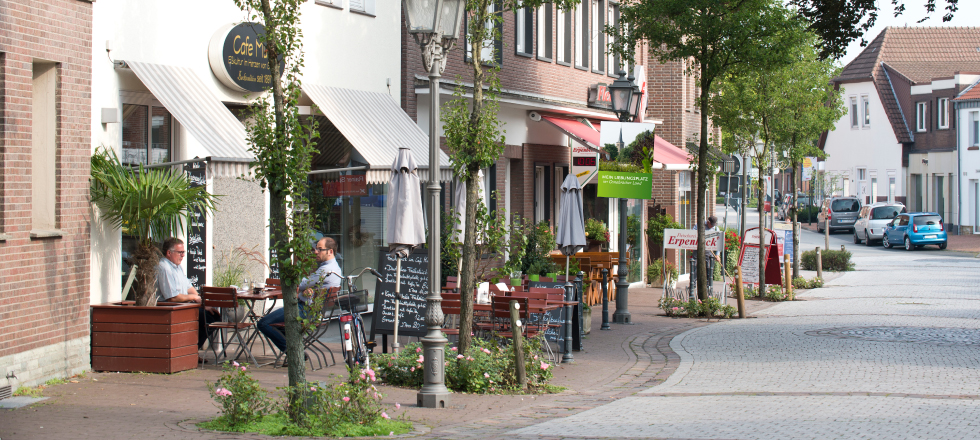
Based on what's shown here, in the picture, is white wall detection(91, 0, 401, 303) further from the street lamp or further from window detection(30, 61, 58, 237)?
the street lamp

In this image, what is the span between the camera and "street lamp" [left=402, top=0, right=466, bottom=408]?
357 inches

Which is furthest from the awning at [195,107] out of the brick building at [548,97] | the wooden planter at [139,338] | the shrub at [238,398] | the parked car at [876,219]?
the parked car at [876,219]

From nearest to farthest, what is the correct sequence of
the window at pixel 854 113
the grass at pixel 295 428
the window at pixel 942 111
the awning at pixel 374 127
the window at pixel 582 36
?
the grass at pixel 295 428
the awning at pixel 374 127
the window at pixel 582 36
the window at pixel 942 111
the window at pixel 854 113

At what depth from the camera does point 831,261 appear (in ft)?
103

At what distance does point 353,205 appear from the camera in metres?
16.2

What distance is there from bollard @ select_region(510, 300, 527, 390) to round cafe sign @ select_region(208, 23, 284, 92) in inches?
205

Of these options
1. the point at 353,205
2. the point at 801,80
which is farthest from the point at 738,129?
the point at 353,205

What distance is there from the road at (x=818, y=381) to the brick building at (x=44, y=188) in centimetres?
489

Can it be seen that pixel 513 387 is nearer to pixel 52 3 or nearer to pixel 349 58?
pixel 52 3

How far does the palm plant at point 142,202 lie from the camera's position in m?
10.4

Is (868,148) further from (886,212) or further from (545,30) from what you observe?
(545,30)

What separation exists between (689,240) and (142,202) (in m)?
10.8

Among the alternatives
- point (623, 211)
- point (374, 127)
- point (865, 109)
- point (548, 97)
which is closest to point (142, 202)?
point (374, 127)

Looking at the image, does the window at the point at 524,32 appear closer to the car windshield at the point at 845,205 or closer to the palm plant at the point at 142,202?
the palm plant at the point at 142,202
